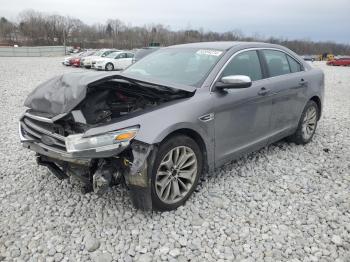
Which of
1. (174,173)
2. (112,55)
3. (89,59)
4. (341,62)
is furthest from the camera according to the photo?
(341,62)

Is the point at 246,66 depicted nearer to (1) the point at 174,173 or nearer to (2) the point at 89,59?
(1) the point at 174,173

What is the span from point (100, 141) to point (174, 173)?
87cm

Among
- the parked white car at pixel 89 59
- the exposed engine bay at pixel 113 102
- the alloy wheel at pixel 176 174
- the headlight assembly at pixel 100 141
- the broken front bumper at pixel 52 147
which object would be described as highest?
the parked white car at pixel 89 59

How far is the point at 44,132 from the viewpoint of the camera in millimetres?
3057

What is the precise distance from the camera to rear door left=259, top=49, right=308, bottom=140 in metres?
4.33

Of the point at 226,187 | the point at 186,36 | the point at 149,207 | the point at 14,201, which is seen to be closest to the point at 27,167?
the point at 14,201

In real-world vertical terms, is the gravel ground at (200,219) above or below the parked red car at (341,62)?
below

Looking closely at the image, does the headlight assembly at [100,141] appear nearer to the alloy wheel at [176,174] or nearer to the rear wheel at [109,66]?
the alloy wheel at [176,174]

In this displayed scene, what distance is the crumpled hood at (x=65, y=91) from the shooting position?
9.58 ft

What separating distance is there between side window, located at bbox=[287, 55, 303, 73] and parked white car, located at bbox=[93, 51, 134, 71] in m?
18.7

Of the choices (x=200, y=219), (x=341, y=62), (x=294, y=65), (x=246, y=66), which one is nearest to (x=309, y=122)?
(x=294, y=65)

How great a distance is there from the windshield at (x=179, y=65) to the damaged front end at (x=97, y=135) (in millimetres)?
452

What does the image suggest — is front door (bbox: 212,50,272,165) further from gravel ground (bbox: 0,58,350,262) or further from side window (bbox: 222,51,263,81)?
gravel ground (bbox: 0,58,350,262)

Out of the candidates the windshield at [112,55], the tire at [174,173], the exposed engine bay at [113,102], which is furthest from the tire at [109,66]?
the tire at [174,173]
